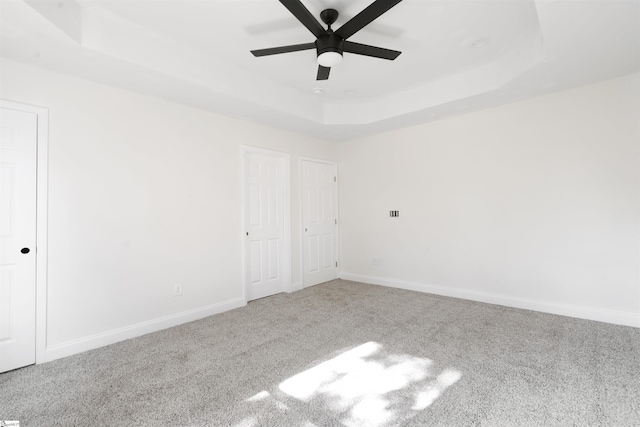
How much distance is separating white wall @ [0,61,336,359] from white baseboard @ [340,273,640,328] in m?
2.51

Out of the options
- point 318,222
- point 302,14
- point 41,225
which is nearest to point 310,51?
point 302,14

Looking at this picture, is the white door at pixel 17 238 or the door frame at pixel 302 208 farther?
the door frame at pixel 302 208

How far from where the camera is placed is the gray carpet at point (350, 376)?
1.75 m

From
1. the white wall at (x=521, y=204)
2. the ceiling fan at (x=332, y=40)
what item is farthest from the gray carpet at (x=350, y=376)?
the ceiling fan at (x=332, y=40)

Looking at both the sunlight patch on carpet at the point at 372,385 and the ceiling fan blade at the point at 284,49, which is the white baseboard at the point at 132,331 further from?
the ceiling fan blade at the point at 284,49

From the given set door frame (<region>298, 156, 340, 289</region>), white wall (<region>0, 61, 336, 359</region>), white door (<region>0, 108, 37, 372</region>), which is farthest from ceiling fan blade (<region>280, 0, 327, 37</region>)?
door frame (<region>298, 156, 340, 289</region>)

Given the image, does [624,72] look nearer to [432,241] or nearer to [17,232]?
[432,241]

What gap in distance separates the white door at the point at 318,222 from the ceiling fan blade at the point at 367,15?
2.73 metres

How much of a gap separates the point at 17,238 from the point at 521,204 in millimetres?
5090

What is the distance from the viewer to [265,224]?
432 centimetres

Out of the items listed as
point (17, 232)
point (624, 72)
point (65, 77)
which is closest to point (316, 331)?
point (17, 232)

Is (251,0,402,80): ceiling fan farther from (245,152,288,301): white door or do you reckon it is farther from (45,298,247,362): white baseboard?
(45,298,247,362): white baseboard

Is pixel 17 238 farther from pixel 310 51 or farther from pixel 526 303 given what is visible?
pixel 526 303

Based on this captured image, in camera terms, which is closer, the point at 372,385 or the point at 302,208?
the point at 372,385
